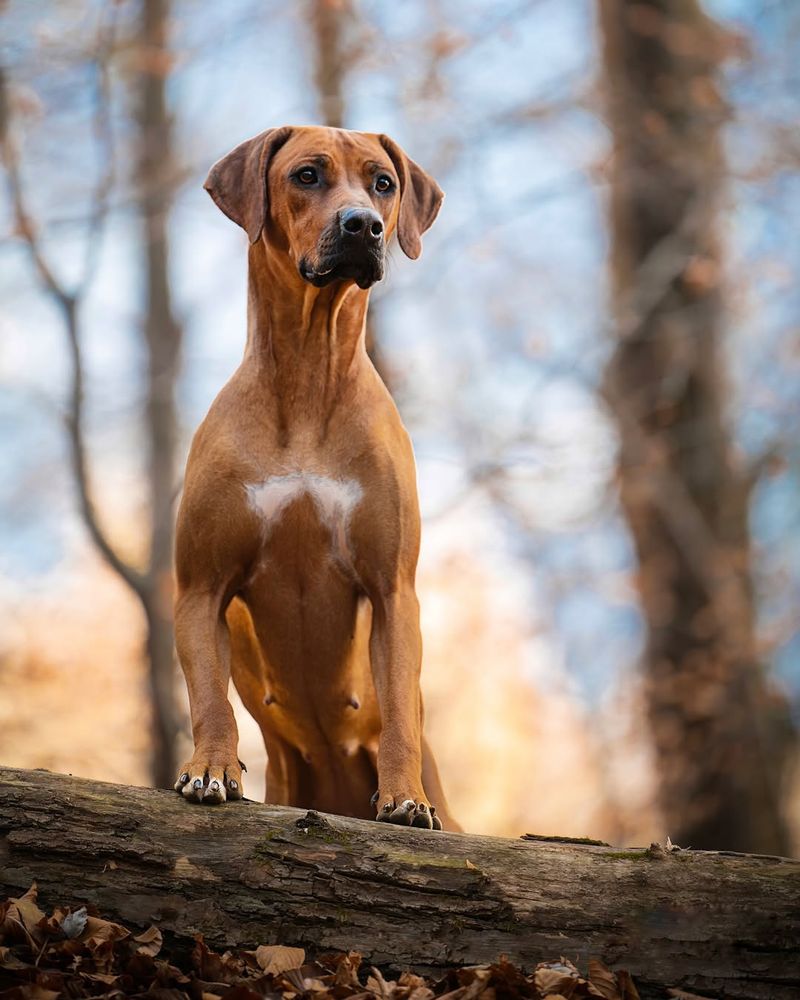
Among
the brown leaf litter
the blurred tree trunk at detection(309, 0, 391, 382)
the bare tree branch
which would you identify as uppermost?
the blurred tree trunk at detection(309, 0, 391, 382)

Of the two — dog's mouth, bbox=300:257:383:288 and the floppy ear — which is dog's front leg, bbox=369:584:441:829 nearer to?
dog's mouth, bbox=300:257:383:288

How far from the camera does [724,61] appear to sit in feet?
38.5

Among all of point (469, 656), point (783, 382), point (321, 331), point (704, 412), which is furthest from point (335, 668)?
point (469, 656)

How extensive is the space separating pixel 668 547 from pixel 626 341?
2.13m

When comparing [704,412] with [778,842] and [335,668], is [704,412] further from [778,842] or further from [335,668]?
[335,668]

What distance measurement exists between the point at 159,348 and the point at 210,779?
8.56 meters

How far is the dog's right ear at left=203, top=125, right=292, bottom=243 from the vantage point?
4832mm

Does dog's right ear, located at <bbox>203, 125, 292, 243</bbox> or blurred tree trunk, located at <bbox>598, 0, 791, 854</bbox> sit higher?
blurred tree trunk, located at <bbox>598, 0, 791, 854</bbox>

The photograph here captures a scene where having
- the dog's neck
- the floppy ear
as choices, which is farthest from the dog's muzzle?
the floppy ear

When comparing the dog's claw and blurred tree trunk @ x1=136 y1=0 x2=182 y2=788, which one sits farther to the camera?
blurred tree trunk @ x1=136 y1=0 x2=182 y2=788

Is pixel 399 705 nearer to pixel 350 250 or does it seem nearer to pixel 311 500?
pixel 311 500

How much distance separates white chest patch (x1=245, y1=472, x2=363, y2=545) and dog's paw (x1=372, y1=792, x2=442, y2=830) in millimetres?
996

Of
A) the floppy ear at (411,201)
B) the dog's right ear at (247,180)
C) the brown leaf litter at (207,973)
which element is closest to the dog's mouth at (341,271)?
the dog's right ear at (247,180)

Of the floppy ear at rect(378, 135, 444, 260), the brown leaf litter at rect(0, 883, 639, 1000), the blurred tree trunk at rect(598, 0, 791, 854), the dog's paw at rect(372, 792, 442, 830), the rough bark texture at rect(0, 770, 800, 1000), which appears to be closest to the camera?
the brown leaf litter at rect(0, 883, 639, 1000)
